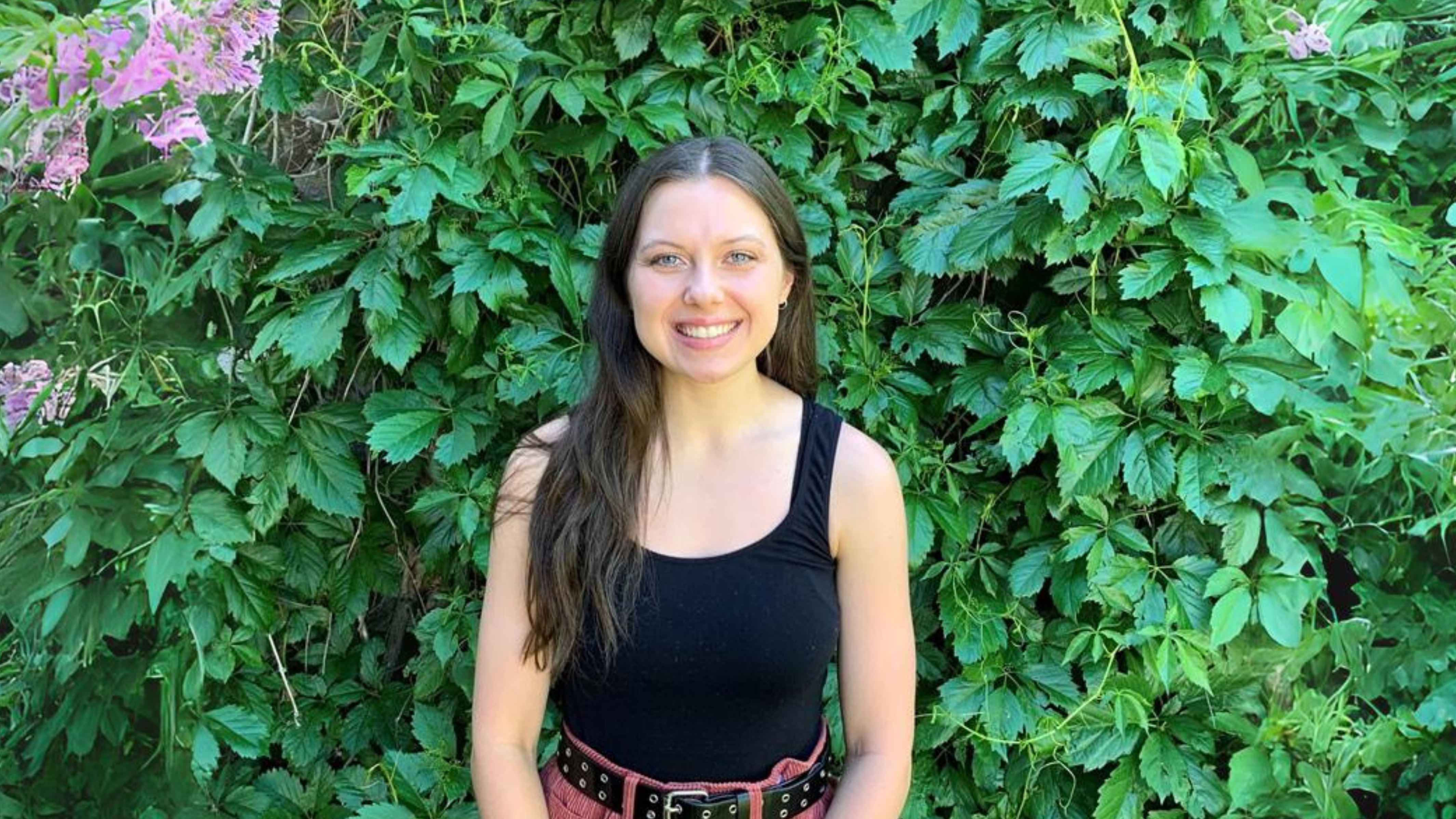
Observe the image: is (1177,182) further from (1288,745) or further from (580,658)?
(580,658)

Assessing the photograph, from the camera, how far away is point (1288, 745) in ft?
6.18

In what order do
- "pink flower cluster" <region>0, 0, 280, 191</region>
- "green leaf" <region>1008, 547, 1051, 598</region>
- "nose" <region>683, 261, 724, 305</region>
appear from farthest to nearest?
1. "green leaf" <region>1008, 547, 1051, 598</region>
2. "pink flower cluster" <region>0, 0, 280, 191</region>
3. "nose" <region>683, 261, 724, 305</region>

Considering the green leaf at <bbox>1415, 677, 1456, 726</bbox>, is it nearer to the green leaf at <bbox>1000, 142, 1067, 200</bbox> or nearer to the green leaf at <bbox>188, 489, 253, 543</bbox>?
the green leaf at <bbox>1000, 142, 1067, 200</bbox>

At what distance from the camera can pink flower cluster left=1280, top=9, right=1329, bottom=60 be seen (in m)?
1.86

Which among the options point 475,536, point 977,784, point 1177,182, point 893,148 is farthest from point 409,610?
point 1177,182

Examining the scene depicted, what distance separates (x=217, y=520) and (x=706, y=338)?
94 centimetres

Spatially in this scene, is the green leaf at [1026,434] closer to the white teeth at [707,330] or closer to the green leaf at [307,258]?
the white teeth at [707,330]

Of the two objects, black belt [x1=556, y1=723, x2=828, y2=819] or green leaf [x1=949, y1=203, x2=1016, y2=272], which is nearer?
black belt [x1=556, y1=723, x2=828, y2=819]

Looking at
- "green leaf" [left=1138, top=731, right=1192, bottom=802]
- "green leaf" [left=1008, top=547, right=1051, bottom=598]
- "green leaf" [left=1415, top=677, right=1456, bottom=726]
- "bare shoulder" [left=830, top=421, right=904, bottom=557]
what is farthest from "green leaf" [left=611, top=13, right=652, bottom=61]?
"green leaf" [left=1415, top=677, right=1456, bottom=726]

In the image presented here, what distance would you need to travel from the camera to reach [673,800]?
1.45 meters

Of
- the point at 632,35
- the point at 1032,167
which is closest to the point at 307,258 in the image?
the point at 632,35

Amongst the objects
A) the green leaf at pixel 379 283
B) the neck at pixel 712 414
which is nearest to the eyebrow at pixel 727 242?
the neck at pixel 712 414

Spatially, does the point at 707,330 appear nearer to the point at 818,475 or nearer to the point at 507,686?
the point at 818,475

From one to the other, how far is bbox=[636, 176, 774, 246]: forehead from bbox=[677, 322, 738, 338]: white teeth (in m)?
0.10
